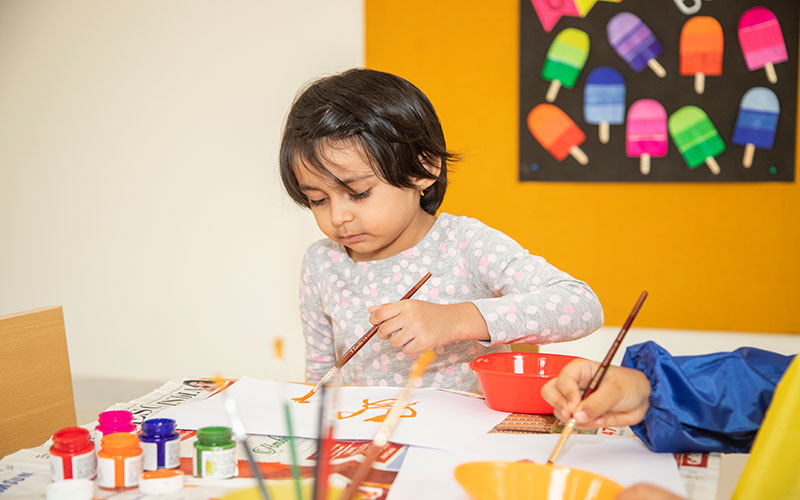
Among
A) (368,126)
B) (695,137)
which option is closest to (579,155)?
(695,137)

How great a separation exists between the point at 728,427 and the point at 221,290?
232 centimetres

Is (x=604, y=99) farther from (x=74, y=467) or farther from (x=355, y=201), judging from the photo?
(x=74, y=467)

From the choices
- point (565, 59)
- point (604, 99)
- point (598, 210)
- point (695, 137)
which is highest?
point (565, 59)

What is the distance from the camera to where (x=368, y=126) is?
1.16 metres

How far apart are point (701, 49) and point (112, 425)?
6.72 feet

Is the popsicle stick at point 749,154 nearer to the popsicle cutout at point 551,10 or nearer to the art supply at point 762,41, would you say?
the art supply at point 762,41

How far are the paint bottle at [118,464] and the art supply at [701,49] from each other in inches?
80.3

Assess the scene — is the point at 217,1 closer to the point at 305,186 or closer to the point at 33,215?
the point at 33,215

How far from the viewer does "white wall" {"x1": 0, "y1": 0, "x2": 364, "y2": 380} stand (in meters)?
2.71

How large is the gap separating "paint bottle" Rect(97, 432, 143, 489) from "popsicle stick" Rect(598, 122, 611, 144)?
1918 millimetres

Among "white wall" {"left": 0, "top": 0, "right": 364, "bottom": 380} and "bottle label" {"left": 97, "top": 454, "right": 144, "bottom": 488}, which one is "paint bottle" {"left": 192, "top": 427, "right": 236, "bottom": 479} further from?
"white wall" {"left": 0, "top": 0, "right": 364, "bottom": 380}

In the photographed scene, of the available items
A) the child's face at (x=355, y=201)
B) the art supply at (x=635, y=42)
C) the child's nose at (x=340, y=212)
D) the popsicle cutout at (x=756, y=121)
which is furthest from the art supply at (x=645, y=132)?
the child's nose at (x=340, y=212)

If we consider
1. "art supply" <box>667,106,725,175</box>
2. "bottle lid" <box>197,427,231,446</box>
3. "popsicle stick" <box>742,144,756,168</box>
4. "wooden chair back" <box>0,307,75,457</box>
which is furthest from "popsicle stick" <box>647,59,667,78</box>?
"bottle lid" <box>197,427,231,446</box>

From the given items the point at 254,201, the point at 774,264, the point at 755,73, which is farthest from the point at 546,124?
the point at 254,201
